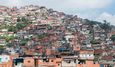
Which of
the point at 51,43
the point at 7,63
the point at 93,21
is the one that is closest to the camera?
the point at 7,63

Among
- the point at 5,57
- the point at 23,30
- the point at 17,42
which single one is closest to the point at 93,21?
the point at 23,30

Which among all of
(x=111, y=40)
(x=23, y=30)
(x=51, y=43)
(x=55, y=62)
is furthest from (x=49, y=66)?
(x=23, y=30)

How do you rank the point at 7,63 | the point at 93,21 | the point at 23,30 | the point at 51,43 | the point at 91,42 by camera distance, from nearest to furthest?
the point at 7,63 < the point at 51,43 < the point at 91,42 < the point at 23,30 < the point at 93,21

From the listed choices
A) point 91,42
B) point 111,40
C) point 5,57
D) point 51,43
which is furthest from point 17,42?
point 5,57

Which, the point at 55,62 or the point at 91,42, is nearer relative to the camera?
the point at 55,62

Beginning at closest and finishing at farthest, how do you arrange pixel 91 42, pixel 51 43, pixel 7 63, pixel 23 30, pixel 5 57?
pixel 7 63 < pixel 5 57 < pixel 51 43 < pixel 91 42 < pixel 23 30

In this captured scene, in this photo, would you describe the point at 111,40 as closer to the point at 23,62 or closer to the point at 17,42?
the point at 17,42

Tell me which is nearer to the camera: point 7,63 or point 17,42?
point 7,63

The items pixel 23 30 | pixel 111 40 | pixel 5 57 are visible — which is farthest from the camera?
pixel 23 30

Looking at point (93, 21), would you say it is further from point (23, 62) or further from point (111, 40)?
point (23, 62)
